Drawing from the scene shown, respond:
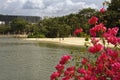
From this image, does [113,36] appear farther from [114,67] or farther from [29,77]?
[29,77]

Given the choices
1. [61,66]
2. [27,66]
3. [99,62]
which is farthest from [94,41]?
[27,66]

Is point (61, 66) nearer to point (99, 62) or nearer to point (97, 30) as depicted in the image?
point (99, 62)

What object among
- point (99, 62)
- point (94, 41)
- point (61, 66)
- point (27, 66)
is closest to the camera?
point (99, 62)

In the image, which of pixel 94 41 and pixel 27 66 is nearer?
pixel 94 41

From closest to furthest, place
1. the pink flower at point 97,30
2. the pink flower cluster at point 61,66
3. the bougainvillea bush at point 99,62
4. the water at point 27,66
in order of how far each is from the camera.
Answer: the bougainvillea bush at point 99,62 → the pink flower cluster at point 61,66 → the pink flower at point 97,30 → the water at point 27,66

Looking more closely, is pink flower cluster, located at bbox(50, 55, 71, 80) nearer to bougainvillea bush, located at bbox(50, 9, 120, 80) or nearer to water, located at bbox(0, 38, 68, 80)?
bougainvillea bush, located at bbox(50, 9, 120, 80)

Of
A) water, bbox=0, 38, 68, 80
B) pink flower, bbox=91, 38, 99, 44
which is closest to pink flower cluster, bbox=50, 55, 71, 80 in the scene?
pink flower, bbox=91, 38, 99, 44

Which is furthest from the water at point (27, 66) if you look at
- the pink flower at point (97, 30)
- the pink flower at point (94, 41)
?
the pink flower at point (97, 30)

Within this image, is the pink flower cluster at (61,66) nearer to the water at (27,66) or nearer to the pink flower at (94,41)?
the pink flower at (94,41)

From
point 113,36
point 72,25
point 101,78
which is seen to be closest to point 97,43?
point 113,36

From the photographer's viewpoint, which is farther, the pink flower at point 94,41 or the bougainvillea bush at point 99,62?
the pink flower at point 94,41

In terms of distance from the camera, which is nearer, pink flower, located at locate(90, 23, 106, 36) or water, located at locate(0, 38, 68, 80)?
pink flower, located at locate(90, 23, 106, 36)

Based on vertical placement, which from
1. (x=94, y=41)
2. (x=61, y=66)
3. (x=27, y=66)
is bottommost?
(x=27, y=66)

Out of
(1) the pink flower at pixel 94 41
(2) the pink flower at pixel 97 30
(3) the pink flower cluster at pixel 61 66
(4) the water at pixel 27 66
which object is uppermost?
(2) the pink flower at pixel 97 30
